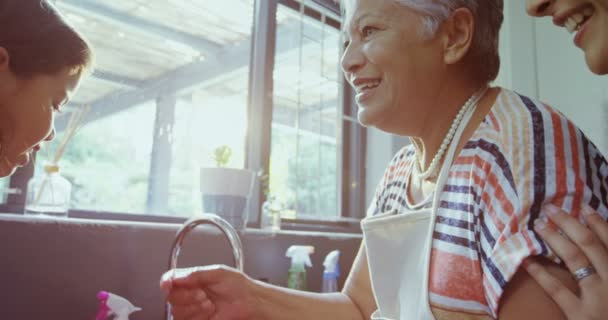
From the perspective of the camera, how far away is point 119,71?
4.84 feet

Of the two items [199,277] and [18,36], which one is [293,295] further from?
[18,36]

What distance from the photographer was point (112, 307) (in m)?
0.95

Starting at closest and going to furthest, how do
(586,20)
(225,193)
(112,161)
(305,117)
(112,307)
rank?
1. (586,20)
2. (112,307)
3. (225,193)
4. (112,161)
5. (305,117)

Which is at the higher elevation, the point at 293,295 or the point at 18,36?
the point at 18,36

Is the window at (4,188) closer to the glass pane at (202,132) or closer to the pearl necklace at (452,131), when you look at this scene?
the glass pane at (202,132)

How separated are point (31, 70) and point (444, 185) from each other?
702 millimetres

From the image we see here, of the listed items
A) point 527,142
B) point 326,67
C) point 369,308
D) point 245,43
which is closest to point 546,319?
point 527,142

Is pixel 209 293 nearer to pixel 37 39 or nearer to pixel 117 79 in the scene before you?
pixel 37 39

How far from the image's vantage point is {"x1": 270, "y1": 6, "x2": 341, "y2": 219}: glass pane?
6.05 feet

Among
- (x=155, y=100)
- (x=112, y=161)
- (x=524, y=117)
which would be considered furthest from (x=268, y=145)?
(x=524, y=117)

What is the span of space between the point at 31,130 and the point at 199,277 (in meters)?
0.39

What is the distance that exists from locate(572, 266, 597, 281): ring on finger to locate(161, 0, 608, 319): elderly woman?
0.01 m

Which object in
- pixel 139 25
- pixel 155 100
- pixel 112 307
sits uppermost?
pixel 139 25

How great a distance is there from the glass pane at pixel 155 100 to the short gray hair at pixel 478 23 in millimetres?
817
